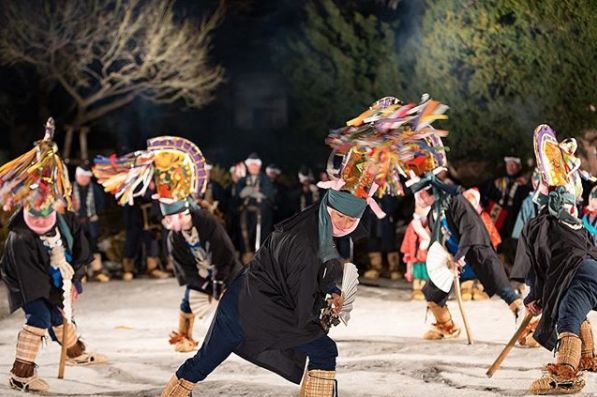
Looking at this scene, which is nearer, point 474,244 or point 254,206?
point 474,244

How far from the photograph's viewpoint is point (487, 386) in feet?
24.3

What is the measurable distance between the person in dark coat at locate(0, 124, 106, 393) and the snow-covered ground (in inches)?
13.9

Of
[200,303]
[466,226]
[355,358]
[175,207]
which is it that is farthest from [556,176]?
[200,303]

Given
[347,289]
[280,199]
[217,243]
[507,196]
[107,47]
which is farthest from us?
[107,47]

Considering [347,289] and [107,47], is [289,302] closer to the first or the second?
[347,289]

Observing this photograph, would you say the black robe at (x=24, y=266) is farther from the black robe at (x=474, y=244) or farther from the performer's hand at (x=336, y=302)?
the black robe at (x=474, y=244)

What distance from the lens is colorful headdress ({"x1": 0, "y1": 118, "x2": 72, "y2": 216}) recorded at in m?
7.45

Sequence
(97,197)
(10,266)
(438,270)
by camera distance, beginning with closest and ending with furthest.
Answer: (10,266) < (438,270) < (97,197)

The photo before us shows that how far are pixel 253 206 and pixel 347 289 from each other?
9671 millimetres

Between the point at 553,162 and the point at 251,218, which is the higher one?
the point at 553,162

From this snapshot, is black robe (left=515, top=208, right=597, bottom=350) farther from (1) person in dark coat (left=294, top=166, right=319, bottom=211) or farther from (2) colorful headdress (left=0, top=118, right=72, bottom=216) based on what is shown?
(1) person in dark coat (left=294, top=166, right=319, bottom=211)

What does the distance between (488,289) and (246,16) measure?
16201 mm

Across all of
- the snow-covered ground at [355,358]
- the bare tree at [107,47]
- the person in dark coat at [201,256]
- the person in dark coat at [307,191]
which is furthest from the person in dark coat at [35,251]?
the bare tree at [107,47]

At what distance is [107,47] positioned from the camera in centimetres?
2006
